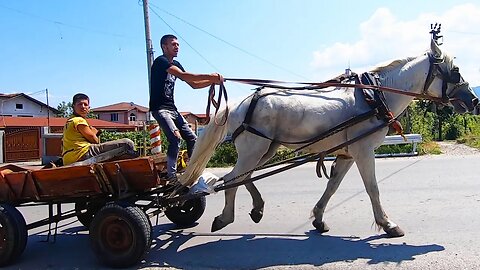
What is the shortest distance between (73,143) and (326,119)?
2944mm

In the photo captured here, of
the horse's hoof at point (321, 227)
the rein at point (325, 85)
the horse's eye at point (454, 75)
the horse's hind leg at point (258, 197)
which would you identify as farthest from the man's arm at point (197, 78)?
the horse's eye at point (454, 75)

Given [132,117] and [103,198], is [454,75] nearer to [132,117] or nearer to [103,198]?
[103,198]

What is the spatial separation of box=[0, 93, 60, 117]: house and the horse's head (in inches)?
1783

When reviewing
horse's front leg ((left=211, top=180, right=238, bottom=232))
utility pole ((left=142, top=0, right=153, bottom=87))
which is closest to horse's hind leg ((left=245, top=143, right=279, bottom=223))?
horse's front leg ((left=211, top=180, right=238, bottom=232))

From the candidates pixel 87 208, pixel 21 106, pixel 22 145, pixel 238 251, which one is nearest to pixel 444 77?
pixel 238 251

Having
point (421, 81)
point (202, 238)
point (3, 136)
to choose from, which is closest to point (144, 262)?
point (202, 238)

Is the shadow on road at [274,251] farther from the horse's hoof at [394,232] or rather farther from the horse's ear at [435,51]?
the horse's ear at [435,51]

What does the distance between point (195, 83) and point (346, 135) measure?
5.69 feet

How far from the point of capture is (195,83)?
4.89 meters

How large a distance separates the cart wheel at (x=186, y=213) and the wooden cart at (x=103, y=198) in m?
0.81

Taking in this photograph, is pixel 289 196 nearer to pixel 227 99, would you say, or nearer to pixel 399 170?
pixel 227 99

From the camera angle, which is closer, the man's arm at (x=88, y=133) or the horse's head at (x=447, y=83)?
the horse's head at (x=447, y=83)

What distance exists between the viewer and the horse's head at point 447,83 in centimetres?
529

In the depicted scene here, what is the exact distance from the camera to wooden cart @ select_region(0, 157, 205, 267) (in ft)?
15.2
